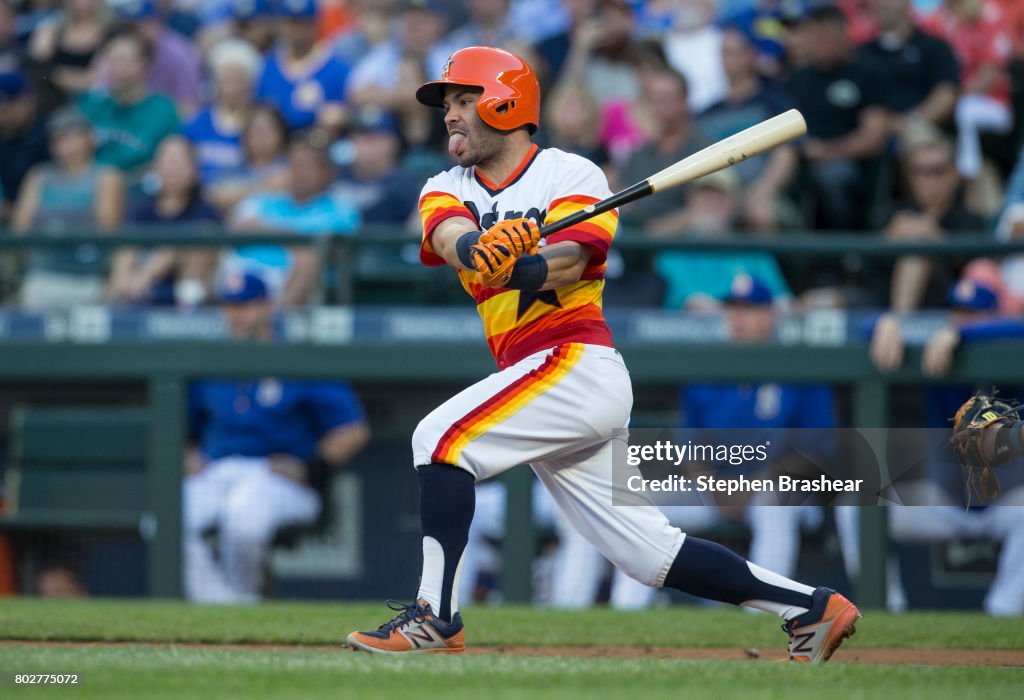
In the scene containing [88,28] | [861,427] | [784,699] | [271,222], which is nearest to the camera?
[784,699]

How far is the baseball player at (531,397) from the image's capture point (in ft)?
13.4

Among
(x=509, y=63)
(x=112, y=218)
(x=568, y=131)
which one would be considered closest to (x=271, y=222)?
(x=112, y=218)

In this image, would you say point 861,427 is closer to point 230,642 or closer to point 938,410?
point 938,410

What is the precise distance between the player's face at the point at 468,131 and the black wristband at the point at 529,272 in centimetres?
48

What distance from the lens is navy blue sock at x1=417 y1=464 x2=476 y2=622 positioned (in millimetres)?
4070

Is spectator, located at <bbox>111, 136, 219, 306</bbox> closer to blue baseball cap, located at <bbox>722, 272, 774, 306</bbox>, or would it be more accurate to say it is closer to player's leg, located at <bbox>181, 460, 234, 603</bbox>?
player's leg, located at <bbox>181, 460, 234, 603</bbox>

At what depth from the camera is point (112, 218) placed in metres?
8.48

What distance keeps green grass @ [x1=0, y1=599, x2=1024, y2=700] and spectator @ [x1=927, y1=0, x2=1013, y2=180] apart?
11.1 ft

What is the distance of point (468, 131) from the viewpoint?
4.31 metres

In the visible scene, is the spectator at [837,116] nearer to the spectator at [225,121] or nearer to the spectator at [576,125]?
the spectator at [576,125]

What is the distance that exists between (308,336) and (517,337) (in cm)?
297

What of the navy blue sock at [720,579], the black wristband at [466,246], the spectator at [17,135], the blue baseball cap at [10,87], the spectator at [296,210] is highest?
the blue baseball cap at [10,87]

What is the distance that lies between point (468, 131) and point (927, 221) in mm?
3864

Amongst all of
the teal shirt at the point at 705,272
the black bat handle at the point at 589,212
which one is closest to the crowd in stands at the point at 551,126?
the teal shirt at the point at 705,272
